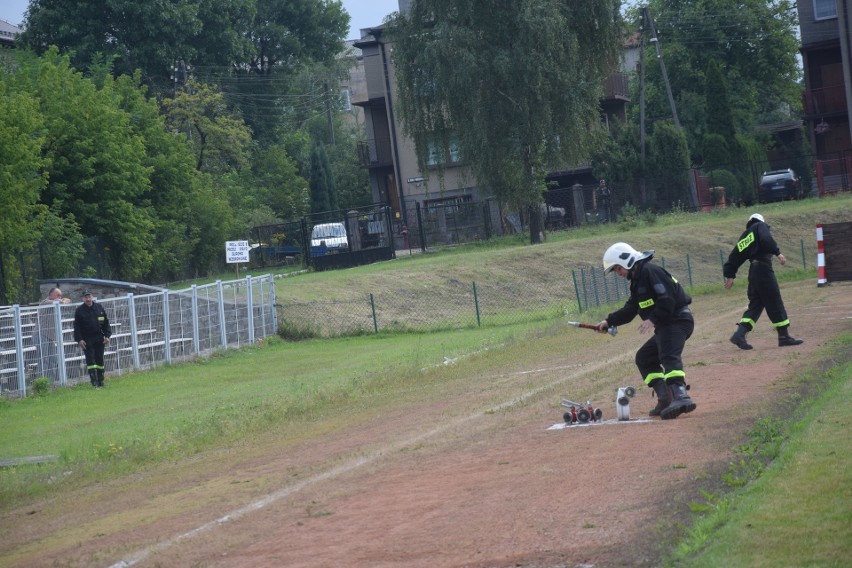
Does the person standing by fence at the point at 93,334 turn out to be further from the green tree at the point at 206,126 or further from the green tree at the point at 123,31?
the green tree at the point at 123,31

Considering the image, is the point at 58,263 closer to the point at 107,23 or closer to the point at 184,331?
the point at 184,331

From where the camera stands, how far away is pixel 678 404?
37.8 feet

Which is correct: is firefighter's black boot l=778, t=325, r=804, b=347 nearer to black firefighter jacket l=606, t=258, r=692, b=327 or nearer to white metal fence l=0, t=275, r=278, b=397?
black firefighter jacket l=606, t=258, r=692, b=327

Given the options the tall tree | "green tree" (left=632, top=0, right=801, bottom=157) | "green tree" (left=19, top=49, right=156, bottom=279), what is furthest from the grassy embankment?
"green tree" (left=632, top=0, right=801, bottom=157)

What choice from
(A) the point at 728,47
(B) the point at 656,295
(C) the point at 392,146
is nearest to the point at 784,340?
(B) the point at 656,295

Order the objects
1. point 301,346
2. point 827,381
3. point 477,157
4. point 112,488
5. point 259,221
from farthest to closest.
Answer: point 259,221, point 477,157, point 301,346, point 827,381, point 112,488

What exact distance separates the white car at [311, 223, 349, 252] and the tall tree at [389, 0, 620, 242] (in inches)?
249

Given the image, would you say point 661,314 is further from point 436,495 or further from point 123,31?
point 123,31

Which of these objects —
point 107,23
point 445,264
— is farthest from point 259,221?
point 445,264

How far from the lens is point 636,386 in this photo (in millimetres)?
14703

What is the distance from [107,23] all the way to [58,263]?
36.3 metres

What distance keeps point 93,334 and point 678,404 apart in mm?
14508

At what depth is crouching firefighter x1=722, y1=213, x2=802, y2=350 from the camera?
16.9 meters

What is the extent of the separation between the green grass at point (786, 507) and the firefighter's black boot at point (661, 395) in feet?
5.22
